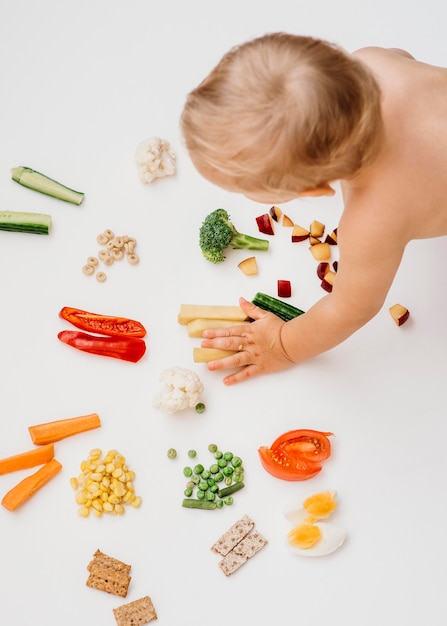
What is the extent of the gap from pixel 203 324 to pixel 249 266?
0.18 m

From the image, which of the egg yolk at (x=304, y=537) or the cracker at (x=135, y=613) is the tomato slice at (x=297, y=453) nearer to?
the egg yolk at (x=304, y=537)

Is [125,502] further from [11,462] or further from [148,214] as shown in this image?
[148,214]

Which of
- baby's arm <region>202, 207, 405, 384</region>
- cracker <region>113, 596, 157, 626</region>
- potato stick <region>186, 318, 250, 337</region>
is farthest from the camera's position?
potato stick <region>186, 318, 250, 337</region>

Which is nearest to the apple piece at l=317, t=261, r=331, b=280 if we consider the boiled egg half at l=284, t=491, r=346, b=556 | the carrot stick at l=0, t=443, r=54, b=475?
the boiled egg half at l=284, t=491, r=346, b=556

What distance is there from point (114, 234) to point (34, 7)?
715 millimetres

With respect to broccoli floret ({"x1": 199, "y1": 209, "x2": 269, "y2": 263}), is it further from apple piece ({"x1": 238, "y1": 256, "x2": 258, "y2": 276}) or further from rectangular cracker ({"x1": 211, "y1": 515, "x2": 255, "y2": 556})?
rectangular cracker ({"x1": 211, "y1": 515, "x2": 255, "y2": 556})

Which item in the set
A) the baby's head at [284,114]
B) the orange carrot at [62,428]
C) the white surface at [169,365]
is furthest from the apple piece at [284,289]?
the baby's head at [284,114]

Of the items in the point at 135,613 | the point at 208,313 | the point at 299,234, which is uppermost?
the point at 299,234

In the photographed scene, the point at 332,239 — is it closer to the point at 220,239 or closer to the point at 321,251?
the point at 321,251

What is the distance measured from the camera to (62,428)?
156 centimetres

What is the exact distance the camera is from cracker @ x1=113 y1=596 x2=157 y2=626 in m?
1.42

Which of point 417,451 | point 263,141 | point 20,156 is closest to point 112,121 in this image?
point 20,156

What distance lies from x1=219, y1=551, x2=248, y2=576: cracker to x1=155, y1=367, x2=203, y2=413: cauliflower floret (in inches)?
12.0

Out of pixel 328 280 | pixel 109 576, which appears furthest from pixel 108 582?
pixel 328 280
